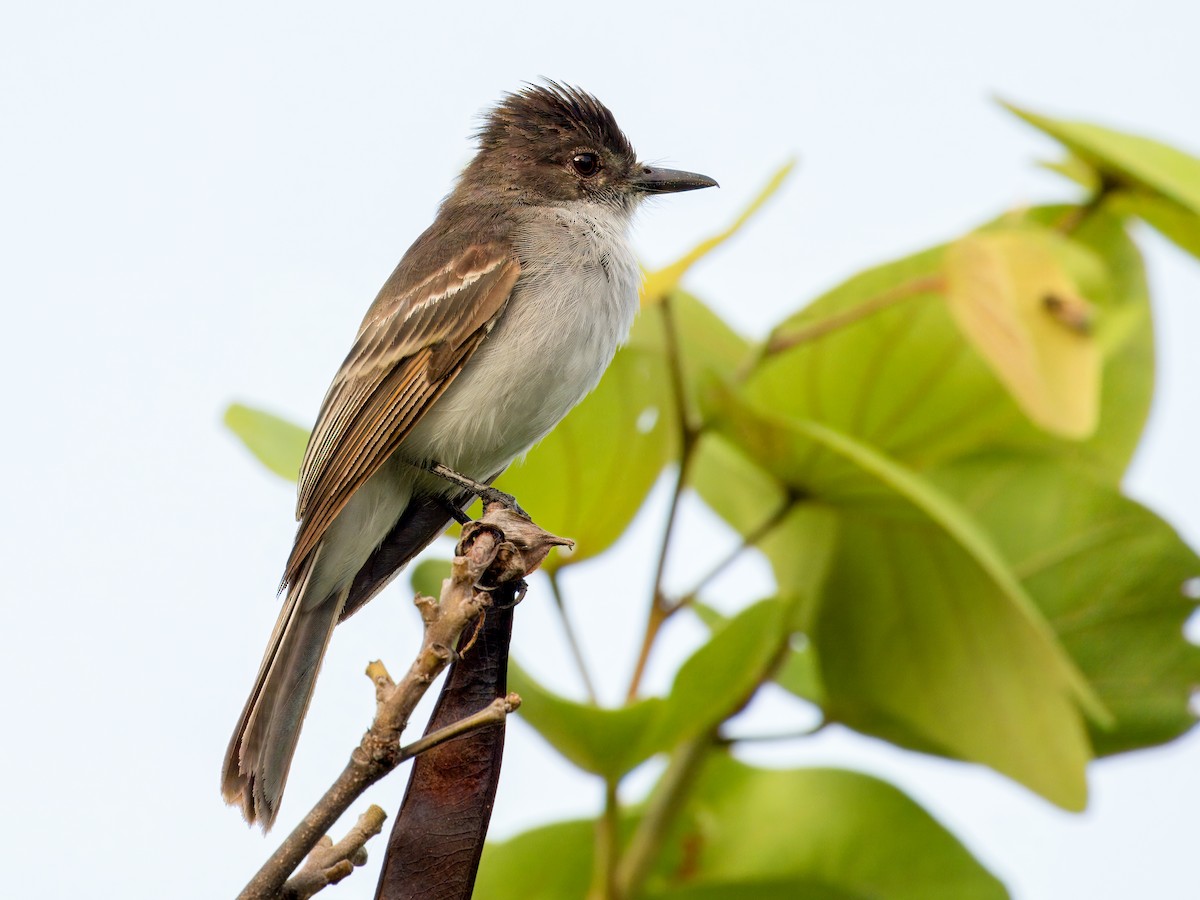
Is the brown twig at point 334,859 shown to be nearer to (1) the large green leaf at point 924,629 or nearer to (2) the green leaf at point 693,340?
(1) the large green leaf at point 924,629

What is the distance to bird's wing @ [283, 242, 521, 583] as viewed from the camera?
3064 mm

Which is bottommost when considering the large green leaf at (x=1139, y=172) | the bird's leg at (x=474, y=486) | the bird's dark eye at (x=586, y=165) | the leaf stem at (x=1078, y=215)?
the bird's leg at (x=474, y=486)

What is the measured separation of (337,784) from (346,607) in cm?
172

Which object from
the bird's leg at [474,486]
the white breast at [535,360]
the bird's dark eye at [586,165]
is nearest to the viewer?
the bird's leg at [474,486]

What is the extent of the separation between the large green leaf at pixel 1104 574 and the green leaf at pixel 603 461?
638mm

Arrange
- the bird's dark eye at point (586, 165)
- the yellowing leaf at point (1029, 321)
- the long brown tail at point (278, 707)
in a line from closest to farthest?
the long brown tail at point (278, 707)
the yellowing leaf at point (1029, 321)
the bird's dark eye at point (586, 165)

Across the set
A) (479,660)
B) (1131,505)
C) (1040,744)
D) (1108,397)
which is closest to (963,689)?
(1040,744)

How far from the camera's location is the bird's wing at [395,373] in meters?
3.06

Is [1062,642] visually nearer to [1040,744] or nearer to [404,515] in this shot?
[1040,744]

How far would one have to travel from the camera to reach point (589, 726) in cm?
249

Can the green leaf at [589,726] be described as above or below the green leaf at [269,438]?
below

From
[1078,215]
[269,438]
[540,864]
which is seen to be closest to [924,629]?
[540,864]

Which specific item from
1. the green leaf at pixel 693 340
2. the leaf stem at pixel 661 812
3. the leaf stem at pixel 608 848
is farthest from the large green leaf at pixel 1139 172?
the leaf stem at pixel 608 848

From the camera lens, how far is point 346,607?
3195 millimetres
